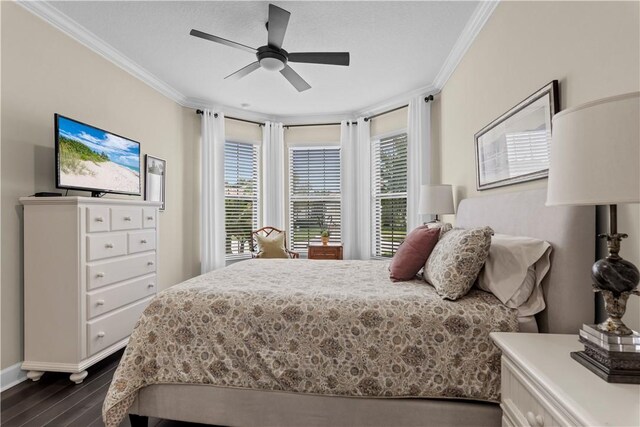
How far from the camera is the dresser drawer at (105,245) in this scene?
91.4 inches

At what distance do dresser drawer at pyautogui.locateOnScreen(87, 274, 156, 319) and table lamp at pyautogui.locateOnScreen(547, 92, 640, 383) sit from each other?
285cm

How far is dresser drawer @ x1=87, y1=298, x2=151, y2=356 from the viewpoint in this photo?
2.31 meters

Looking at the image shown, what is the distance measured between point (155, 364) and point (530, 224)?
2136mm

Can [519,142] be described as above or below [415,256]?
above

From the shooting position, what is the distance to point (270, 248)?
4547 mm

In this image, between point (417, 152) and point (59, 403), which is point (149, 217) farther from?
point (417, 152)

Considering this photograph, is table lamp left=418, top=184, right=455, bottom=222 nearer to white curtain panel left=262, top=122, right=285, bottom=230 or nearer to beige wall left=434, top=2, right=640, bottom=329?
beige wall left=434, top=2, right=640, bottom=329

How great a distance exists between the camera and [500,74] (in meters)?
2.36

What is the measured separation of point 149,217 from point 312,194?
8.86ft

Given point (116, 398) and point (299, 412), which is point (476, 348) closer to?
point (299, 412)

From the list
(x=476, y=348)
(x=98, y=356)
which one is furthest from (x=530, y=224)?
(x=98, y=356)

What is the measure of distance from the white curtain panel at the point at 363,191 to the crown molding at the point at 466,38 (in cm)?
129

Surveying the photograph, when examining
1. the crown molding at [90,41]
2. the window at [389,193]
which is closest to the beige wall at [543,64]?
the window at [389,193]

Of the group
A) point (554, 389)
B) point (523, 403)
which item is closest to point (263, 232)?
point (523, 403)
